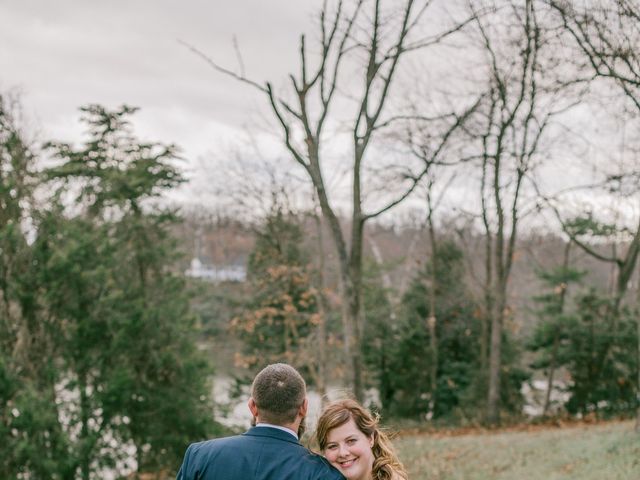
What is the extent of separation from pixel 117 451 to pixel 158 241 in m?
6.59

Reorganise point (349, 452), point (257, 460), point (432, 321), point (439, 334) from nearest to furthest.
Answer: point (257, 460) → point (349, 452) → point (432, 321) → point (439, 334)

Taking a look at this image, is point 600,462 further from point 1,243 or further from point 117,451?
point 1,243

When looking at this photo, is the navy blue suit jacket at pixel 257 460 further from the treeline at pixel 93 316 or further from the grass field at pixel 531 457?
the treeline at pixel 93 316

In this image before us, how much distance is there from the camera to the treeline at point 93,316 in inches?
600

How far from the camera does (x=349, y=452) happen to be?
3.90 meters

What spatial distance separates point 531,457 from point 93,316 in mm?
10843

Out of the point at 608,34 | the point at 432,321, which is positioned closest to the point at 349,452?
the point at 608,34

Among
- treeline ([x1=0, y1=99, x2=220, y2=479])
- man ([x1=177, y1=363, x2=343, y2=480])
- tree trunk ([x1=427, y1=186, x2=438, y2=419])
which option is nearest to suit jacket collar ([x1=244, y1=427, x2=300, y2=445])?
man ([x1=177, y1=363, x2=343, y2=480])

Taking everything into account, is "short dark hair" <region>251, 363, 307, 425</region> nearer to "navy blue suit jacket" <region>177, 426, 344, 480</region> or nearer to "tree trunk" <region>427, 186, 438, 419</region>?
"navy blue suit jacket" <region>177, 426, 344, 480</region>

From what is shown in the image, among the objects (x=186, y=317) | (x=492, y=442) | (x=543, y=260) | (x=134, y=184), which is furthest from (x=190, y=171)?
Result: (x=543, y=260)

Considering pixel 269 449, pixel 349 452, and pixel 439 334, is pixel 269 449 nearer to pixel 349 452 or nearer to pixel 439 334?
pixel 349 452

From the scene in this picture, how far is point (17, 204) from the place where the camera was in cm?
1659

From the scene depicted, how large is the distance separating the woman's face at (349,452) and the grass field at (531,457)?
6.38 metres

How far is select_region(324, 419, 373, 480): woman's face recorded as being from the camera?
3869 millimetres
